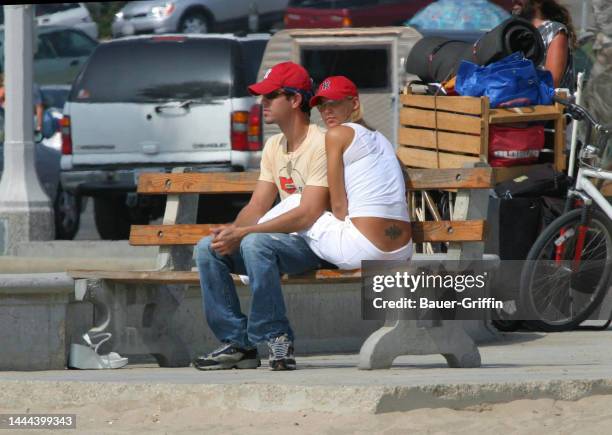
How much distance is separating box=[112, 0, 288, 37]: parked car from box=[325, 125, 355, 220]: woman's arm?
14427 mm

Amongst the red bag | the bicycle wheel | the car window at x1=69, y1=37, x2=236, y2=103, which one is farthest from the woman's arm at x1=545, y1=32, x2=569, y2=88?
the car window at x1=69, y1=37, x2=236, y2=103

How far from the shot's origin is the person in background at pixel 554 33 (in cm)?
899

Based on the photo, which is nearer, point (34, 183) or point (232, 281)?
point (232, 281)

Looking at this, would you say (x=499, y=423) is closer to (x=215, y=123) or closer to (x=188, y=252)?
(x=188, y=252)

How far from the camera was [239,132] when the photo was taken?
1323 centimetres

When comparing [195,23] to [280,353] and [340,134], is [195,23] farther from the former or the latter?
[280,353]

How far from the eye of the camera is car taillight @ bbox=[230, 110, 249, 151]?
1323 centimetres

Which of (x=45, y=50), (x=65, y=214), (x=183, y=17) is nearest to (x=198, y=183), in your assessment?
(x=65, y=214)

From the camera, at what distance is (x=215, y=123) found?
13.4 m

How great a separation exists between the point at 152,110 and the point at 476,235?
7456mm

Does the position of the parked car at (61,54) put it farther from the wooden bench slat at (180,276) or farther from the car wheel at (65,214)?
the wooden bench slat at (180,276)

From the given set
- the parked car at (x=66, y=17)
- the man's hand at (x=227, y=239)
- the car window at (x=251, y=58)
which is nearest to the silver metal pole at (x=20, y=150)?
the car window at (x=251, y=58)

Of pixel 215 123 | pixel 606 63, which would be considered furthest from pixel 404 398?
pixel 215 123

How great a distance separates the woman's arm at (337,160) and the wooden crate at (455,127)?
189 cm
